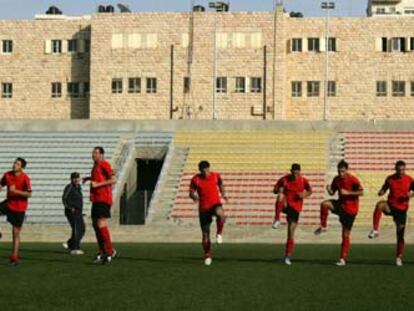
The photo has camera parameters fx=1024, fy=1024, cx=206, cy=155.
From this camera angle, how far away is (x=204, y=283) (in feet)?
47.7

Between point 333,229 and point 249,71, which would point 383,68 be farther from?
point 333,229

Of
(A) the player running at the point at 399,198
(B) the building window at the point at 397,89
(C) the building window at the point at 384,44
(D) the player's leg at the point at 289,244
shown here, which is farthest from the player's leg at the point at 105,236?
(C) the building window at the point at 384,44

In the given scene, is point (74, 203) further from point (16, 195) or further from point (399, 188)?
point (399, 188)

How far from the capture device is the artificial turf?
11.9 meters

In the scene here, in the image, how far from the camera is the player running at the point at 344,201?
18.8m

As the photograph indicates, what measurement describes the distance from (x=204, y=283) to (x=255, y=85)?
4312cm

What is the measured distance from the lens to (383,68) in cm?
5706

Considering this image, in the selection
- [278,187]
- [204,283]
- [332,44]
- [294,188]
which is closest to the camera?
[204,283]

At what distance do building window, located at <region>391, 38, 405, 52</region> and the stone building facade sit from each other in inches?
2.2

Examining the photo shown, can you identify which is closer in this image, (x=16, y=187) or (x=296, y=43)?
(x=16, y=187)

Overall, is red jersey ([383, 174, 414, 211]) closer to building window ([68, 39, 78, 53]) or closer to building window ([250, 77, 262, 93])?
building window ([250, 77, 262, 93])

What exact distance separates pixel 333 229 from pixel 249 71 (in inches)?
1051

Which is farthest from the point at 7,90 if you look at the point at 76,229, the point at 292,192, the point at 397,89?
the point at 292,192

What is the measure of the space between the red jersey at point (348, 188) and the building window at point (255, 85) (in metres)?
38.3
